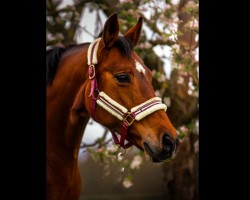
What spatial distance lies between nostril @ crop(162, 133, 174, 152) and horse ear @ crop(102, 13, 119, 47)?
1.93 feet

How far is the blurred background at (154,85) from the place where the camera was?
2.91m

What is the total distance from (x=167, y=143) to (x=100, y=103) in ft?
1.34

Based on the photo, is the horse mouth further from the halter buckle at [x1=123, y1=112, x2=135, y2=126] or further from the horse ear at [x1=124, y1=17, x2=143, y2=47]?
the horse ear at [x1=124, y1=17, x2=143, y2=47]

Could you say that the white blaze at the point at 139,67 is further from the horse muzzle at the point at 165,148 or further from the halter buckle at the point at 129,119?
the horse muzzle at the point at 165,148

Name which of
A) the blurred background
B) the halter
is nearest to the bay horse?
the halter

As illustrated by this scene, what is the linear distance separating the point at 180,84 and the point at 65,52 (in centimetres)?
167

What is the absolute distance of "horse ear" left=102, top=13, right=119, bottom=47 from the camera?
6.22ft

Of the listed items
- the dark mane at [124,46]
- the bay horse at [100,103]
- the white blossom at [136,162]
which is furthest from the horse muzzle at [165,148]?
the white blossom at [136,162]
